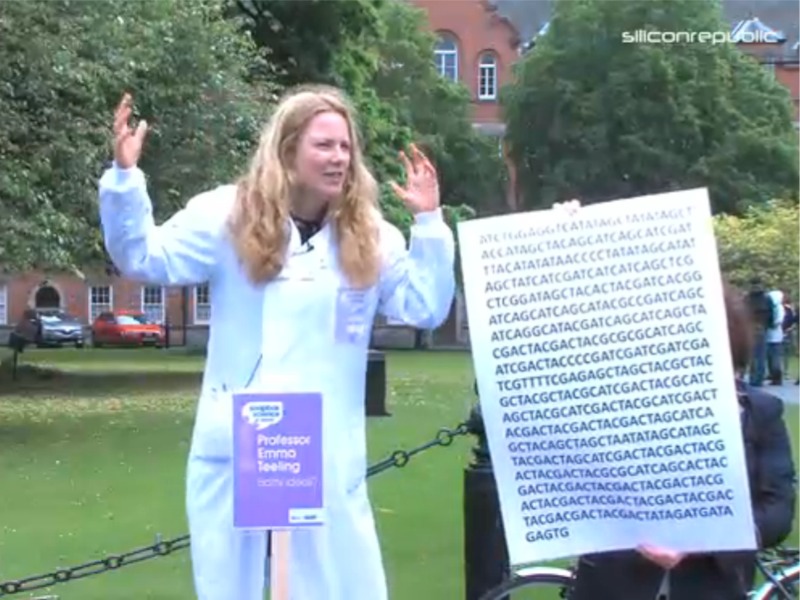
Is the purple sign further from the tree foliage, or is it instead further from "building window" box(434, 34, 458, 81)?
"building window" box(434, 34, 458, 81)

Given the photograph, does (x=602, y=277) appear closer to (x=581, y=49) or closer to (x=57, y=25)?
(x=57, y=25)

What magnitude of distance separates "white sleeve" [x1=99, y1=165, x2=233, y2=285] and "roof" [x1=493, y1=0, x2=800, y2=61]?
Answer: 77.0m

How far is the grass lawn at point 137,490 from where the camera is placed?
1002 centimetres

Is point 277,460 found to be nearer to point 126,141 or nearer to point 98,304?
point 126,141

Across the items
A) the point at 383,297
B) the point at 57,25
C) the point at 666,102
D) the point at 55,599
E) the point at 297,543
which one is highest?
the point at 666,102

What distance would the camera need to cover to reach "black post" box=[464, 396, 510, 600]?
25.3 feet

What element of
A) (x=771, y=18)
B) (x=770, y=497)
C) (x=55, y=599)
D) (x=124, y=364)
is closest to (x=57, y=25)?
(x=55, y=599)

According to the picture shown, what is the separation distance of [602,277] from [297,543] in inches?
42.0

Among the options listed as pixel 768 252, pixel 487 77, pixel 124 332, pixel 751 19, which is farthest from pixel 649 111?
pixel 751 19

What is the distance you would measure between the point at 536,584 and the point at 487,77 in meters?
76.4

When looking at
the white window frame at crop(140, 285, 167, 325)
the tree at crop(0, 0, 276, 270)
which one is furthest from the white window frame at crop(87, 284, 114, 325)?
the tree at crop(0, 0, 276, 270)

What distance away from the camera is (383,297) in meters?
4.45

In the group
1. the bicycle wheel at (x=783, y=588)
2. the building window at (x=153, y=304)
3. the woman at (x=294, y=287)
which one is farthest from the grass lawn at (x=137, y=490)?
the building window at (x=153, y=304)

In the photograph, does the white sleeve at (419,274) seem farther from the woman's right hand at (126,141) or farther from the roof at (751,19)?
the roof at (751,19)
